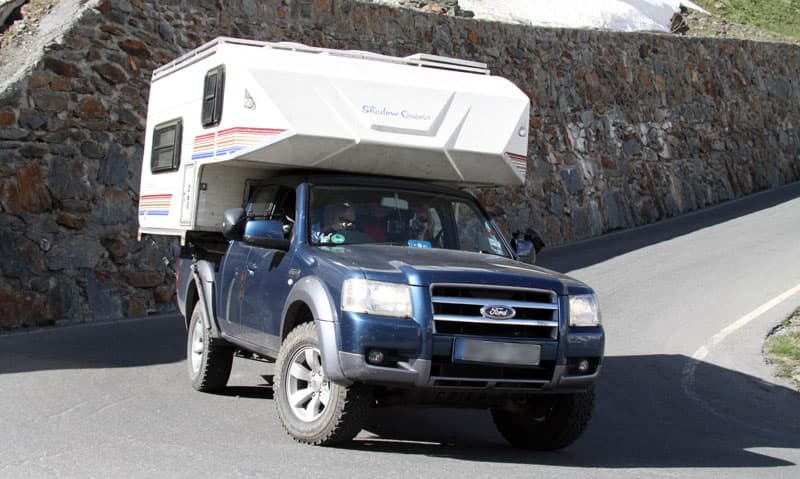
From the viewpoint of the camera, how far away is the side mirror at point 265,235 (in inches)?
295

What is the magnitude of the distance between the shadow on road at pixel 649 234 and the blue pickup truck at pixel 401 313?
10043mm

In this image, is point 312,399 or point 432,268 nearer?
point 432,268

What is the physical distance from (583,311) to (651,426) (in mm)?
2179

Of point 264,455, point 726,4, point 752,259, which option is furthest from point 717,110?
point 264,455

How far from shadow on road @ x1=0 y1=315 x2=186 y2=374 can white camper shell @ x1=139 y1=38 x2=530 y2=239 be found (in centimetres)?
217

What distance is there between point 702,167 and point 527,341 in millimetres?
21494

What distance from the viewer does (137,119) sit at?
15422mm

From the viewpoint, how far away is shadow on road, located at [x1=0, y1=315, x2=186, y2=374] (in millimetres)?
10562

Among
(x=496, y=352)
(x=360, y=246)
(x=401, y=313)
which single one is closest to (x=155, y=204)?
(x=360, y=246)

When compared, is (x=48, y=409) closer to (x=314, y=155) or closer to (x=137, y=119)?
(x=314, y=155)

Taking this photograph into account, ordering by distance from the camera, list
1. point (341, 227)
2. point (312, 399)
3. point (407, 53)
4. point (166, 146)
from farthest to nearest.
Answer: point (407, 53) < point (166, 146) < point (341, 227) < point (312, 399)

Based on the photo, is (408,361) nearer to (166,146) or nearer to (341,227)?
(341,227)

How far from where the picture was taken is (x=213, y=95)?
859 cm

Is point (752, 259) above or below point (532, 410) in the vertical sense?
above
